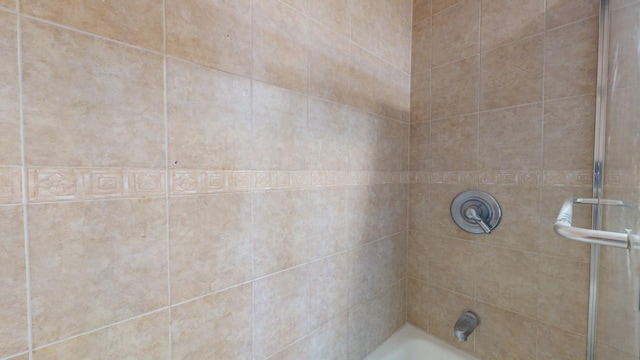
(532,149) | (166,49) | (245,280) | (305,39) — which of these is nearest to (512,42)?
(532,149)

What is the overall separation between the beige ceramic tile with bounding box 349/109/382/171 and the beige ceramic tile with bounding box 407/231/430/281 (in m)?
0.54

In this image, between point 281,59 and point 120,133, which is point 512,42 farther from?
point 120,133

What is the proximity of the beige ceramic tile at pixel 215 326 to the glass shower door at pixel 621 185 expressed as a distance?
1.00m

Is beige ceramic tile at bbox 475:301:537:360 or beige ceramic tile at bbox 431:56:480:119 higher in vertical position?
beige ceramic tile at bbox 431:56:480:119

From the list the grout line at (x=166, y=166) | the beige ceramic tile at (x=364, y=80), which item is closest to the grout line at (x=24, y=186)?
the grout line at (x=166, y=166)

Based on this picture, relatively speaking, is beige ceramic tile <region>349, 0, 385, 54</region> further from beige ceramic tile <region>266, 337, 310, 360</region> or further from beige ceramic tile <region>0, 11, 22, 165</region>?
beige ceramic tile <region>266, 337, 310, 360</region>

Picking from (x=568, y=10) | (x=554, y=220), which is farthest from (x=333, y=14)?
(x=554, y=220)

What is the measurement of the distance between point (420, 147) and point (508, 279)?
0.78 m

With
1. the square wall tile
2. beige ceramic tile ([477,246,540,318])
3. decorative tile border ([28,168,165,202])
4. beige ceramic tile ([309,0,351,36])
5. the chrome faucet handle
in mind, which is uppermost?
beige ceramic tile ([309,0,351,36])

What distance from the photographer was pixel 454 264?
1.31m

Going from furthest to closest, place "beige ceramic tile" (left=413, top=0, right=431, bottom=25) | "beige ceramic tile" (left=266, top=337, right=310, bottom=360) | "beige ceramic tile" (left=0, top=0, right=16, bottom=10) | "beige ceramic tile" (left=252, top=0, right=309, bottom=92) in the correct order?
"beige ceramic tile" (left=413, top=0, right=431, bottom=25) → "beige ceramic tile" (left=266, top=337, right=310, bottom=360) → "beige ceramic tile" (left=252, top=0, right=309, bottom=92) → "beige ceramic tile" (left=0, top=0, right=16, bottom=10)

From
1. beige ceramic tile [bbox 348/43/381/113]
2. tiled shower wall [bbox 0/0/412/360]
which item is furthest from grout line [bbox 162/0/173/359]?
beige ceramic tile [bbox 348/43/381/113]

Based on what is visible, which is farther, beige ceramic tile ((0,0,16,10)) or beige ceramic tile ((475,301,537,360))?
beige ceramic tile ((475,301,537,360))

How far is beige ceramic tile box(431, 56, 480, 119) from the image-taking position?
1.22 metres
